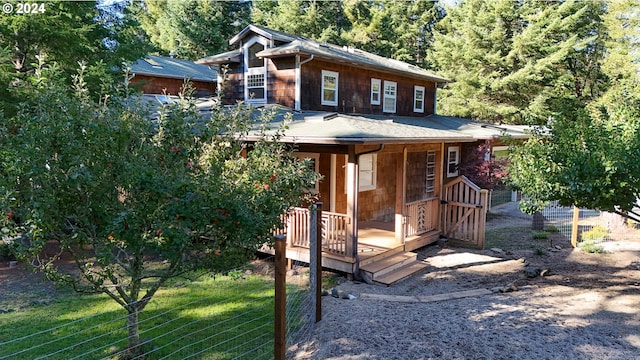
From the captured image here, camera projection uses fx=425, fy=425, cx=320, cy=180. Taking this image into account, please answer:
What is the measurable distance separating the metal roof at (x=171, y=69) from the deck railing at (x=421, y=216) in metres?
13.7

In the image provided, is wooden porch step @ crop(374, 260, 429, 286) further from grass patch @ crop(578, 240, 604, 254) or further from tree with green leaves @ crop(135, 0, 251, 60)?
tree with green leaves @ crop(135, 0, 251, 60)

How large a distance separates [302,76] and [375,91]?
3.39m

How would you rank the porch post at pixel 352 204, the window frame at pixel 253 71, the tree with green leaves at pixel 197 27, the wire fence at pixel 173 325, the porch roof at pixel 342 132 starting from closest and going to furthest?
1. the wire fence at pixel 173 325
2. the porch roof at pixel 342 132
3. the porch post at pixel 352 204
4. the window frame at pixel 253 71
5. the tree with green leaves at pixel 197 27

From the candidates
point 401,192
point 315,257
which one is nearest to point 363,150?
point 401,192

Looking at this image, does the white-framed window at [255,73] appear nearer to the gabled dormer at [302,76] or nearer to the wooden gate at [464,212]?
the gabled dormer at [302,76]

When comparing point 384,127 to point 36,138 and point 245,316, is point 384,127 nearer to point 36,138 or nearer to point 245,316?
point 245,316

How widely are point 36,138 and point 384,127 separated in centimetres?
799

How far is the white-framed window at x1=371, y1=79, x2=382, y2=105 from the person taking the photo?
14.7 meters

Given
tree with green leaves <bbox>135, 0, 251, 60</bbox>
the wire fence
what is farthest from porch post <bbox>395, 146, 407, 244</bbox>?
tree with green leaves <bbox>135, 0, 251, 60</bbox>

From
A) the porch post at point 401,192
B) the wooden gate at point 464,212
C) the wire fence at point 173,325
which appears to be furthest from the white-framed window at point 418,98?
the wire fence at point 173,325

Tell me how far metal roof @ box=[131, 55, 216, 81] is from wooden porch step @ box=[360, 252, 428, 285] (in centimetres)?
1473

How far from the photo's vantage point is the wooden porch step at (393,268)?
27.9 ft

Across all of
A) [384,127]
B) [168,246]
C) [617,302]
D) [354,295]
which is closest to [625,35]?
[384,127]

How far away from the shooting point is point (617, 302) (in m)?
6.67
